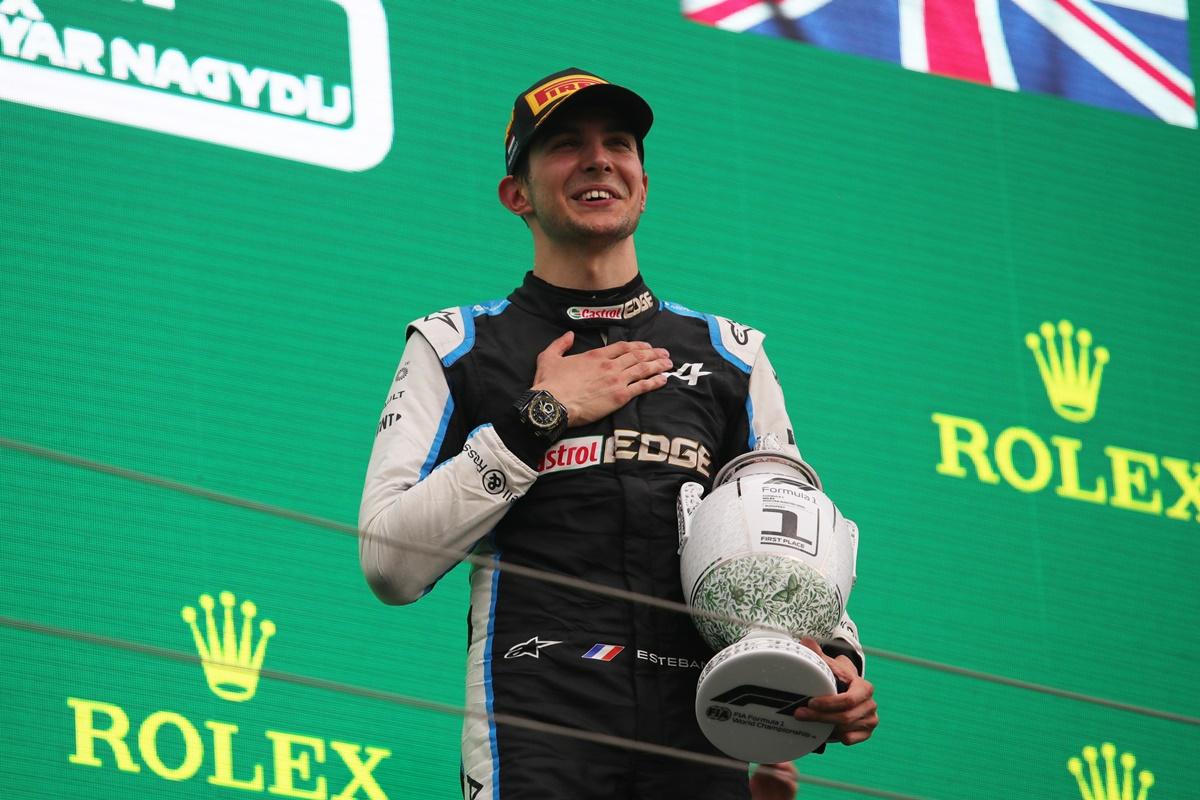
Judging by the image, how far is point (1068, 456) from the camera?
310cm

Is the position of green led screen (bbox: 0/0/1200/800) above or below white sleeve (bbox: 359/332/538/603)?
above

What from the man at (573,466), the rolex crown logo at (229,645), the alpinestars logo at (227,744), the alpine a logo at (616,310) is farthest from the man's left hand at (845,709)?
the rolex crown logo at (229,645)

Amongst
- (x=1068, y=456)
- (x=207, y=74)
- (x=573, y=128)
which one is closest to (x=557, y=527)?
(x=573, y=128)

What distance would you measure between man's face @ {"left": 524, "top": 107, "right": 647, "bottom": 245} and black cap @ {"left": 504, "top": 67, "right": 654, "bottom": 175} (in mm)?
15

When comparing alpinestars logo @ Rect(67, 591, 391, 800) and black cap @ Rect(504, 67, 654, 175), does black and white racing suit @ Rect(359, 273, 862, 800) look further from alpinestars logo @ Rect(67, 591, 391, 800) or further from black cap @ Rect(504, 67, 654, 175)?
alpinestars logo @ Rect(67, 591, 391, 800)

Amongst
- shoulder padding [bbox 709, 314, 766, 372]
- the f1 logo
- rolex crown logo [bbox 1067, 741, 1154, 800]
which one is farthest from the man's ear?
rolex crown logo [bbox 1067, 741, 1154, 800]

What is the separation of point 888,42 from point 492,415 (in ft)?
5.27

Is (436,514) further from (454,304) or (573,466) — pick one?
(454,304)

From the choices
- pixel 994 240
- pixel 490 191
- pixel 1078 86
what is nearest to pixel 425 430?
pixel 490 191

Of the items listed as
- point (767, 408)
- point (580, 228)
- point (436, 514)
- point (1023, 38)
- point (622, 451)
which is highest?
point (1023, 38)

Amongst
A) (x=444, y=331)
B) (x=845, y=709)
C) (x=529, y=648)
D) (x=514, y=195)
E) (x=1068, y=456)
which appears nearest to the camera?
(x=845, y=709)

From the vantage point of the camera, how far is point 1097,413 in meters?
3.15

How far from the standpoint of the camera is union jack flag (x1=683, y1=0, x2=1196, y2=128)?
3.21m

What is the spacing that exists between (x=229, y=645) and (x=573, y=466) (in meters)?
0.80
